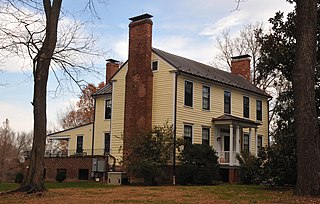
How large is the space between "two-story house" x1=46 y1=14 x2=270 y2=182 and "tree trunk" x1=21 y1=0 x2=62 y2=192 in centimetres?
947

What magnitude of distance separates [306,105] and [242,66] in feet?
72.1

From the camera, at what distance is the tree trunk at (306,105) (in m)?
14.7

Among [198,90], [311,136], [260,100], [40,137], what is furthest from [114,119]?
[311,136]

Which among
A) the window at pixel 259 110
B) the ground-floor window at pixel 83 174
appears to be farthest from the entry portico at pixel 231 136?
the ground-floor window at pixel 83 174

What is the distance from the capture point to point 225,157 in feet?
92.6

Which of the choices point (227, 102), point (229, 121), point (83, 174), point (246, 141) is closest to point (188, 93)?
point (229, 121)

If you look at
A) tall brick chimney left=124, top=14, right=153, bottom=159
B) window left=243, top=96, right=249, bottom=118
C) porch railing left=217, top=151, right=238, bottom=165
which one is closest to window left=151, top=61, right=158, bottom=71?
tall brick chimney left=124, top=14, right=153, bottom=159

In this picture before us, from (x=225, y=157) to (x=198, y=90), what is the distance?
15.3ft

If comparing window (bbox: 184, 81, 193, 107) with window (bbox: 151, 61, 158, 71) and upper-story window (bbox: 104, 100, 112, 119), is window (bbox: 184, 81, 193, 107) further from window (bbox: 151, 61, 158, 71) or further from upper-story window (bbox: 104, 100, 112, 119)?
upper-story window (bbox: 104, 100, 112, 119)

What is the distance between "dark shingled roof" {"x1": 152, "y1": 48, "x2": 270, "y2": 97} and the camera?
89.3ft

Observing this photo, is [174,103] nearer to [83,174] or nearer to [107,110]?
[107,110]

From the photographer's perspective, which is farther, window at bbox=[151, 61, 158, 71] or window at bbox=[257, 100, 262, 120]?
window at bbox=[257, 100, 262, 120]

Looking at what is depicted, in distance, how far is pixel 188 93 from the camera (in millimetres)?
26875

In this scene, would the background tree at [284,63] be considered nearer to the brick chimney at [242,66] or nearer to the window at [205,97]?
the window at [205,97]
